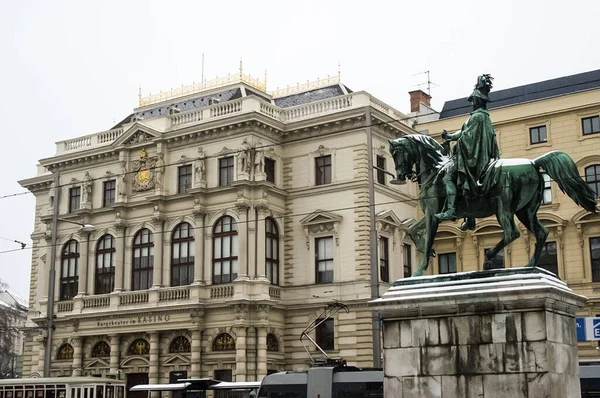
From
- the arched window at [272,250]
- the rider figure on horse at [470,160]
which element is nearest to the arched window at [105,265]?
the arched window at [272,250]

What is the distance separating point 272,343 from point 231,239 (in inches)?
222

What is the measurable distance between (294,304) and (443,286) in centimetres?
2952

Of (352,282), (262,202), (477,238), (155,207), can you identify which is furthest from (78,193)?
(477,238)

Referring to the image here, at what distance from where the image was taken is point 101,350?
48469mm

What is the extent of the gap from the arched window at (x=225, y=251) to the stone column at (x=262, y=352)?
10.2 feet

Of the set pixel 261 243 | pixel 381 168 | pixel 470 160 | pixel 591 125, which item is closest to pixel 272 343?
pixel 261 243

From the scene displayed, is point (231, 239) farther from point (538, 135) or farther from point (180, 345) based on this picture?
point (538, 135)

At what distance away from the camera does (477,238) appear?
45750 mm

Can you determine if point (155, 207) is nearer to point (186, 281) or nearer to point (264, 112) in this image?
point (186, 281)

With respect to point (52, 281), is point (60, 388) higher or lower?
lower

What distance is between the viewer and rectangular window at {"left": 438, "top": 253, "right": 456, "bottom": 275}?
46812mm

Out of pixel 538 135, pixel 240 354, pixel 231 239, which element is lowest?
pixel 240 354

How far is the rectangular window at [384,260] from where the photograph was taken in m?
45.1

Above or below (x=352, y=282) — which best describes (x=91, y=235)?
above
